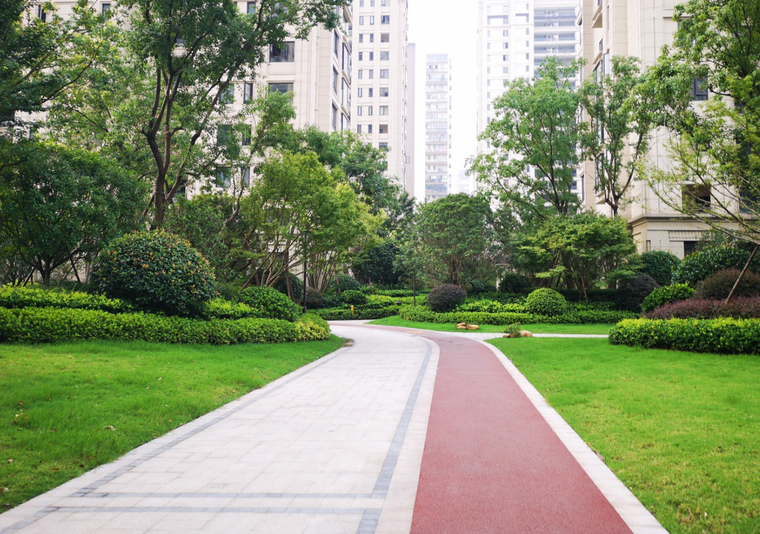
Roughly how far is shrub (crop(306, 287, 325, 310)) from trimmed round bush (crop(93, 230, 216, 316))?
17809mm

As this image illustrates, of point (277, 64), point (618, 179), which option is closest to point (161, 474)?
point (618, 179)

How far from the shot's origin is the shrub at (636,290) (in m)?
24.7

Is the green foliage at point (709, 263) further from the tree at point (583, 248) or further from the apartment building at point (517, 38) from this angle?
the apartment building at point (517, 38)

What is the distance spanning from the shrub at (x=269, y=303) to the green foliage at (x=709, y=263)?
39.2 ft

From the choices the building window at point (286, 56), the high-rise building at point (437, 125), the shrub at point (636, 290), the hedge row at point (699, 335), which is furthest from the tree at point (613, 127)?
the high-rise building at point (437, 125)

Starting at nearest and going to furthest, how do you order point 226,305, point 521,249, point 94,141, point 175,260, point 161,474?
point 161,474 → point 175,260 → point 226,305 → point 94,141 → point 521,249

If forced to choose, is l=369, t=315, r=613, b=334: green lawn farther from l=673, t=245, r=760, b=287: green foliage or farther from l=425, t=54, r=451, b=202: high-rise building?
l=425, t=54, r=451, b=202: high-rise building

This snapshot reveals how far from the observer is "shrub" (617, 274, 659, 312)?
24.7m

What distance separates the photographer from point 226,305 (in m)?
14.5

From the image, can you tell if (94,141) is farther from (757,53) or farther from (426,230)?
(757,53)

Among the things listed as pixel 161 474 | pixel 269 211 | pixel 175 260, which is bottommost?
pixel 161 474

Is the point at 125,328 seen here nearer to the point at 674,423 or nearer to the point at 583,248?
the point at 674,423

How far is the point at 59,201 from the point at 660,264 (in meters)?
25.2

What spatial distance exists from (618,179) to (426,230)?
1087 cm
